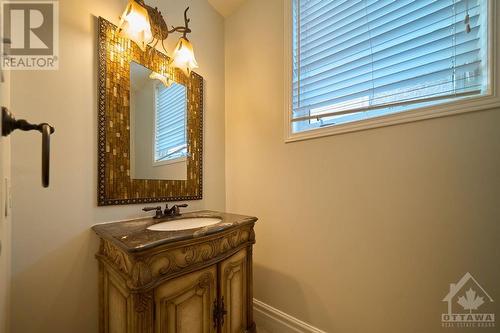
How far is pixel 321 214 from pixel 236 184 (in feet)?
2.48

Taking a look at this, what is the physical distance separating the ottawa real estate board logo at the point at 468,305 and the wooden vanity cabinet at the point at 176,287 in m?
0.98

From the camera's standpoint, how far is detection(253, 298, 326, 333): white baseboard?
1.35 meters

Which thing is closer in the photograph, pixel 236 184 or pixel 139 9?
pixel 139 9

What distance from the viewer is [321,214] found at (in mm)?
1298

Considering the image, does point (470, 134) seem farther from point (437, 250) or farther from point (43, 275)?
point (43, 275)

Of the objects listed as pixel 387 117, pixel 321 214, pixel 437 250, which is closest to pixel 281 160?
pixel 321 214

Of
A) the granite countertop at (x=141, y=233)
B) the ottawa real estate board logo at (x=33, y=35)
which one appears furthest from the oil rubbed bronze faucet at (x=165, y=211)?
the ottawa real estate board logo at (x=33, y=35)

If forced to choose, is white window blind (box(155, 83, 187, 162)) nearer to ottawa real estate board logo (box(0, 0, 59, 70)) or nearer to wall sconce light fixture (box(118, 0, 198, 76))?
wall sconce light fixture (box(118, 0, 198, 76))

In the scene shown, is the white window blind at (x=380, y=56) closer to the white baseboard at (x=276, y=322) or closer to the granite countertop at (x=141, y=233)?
the granite countertop at (x=141, y=233)

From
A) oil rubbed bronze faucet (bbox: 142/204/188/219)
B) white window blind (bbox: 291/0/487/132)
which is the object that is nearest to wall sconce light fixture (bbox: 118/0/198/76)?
white window blind (bbox: 291/0/487/132)

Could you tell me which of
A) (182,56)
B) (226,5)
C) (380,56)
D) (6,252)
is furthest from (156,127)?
(380,56)

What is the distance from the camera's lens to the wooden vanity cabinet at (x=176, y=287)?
76 centimetres

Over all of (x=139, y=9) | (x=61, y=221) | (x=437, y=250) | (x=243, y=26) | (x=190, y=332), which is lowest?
(x=190, y=332)

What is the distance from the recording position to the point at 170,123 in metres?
1.43
